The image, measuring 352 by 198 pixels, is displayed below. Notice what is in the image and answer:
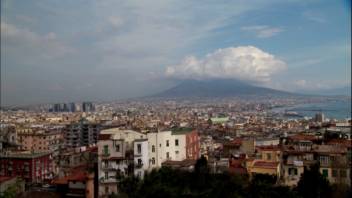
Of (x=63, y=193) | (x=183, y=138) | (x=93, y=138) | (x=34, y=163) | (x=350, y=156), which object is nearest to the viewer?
(x=350, y=156)

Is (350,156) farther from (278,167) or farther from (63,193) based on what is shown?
(63,193)

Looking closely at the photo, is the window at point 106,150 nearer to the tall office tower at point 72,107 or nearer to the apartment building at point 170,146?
the apartment building at point 170,146

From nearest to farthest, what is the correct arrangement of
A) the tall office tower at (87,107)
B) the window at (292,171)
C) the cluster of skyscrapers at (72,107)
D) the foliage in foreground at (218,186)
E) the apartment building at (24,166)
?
the foliage in foreground at (218,186)
the window at (292,171)
the apartment building at (24,166)
the cluster of skyscrapers at (72,107)
the tall office tower at (87,107)

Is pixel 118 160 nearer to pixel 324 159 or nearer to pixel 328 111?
pixel 324 159

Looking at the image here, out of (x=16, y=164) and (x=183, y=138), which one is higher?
(x=183, y=138)

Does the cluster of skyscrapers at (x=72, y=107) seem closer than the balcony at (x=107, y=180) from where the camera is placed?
No

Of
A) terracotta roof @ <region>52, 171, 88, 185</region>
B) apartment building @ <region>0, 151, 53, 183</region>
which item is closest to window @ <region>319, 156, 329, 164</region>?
terracotta roof @ <region>52, 171, 88, 185</region>

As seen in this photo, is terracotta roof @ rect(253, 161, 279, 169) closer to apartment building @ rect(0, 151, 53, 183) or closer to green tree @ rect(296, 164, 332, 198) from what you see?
green tree @ rect(296, 164, 332, 198)

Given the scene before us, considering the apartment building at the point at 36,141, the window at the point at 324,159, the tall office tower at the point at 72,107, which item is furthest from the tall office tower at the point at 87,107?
the window at the point at 324,159

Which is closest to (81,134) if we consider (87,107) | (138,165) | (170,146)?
(170,146)

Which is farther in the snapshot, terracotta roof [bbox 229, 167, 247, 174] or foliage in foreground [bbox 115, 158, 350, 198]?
terracotta roof [bbox 229, 167, 247, 174]

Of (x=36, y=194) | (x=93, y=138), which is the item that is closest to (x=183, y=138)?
(x=36, y=194)
